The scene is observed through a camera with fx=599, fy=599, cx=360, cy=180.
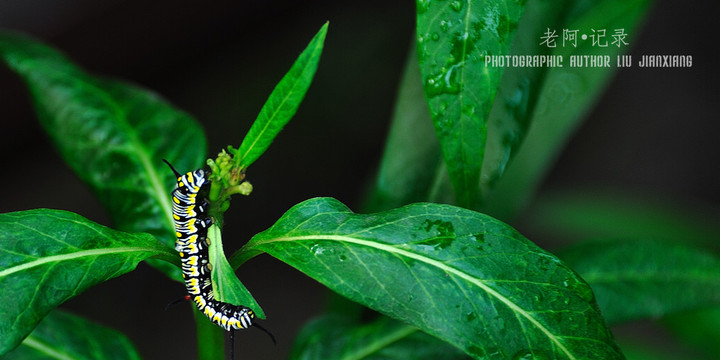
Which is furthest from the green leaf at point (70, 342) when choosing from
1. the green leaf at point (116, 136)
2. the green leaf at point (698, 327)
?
the green leaf at point (698, 327)

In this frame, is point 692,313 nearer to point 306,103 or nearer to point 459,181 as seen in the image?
point 459,181

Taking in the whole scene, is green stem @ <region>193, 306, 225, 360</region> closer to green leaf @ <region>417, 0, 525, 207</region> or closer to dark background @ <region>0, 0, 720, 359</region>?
green leaf @ <region>417, 0, 525, 207</region>

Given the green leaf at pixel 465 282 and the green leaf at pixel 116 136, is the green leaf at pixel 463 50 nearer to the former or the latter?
the green leaf at pixel 465 282

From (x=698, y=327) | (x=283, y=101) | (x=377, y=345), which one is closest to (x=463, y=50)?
(x=283, y=101)

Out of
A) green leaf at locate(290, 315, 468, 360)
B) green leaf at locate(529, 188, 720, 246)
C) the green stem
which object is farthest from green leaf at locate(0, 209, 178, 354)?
green leaf at locate(529, 188, 720, 246)

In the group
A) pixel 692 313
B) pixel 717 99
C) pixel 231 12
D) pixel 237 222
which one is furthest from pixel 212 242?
pixel 717 99

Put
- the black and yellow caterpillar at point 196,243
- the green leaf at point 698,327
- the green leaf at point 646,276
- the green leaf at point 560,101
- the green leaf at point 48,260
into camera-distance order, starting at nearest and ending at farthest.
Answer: the green leaf at point 48,260, the black and yellow caterpillar at point 196,243, the green leaf at point 646,276, the green leaf at point 560,101, the green leaf at point 698,327
